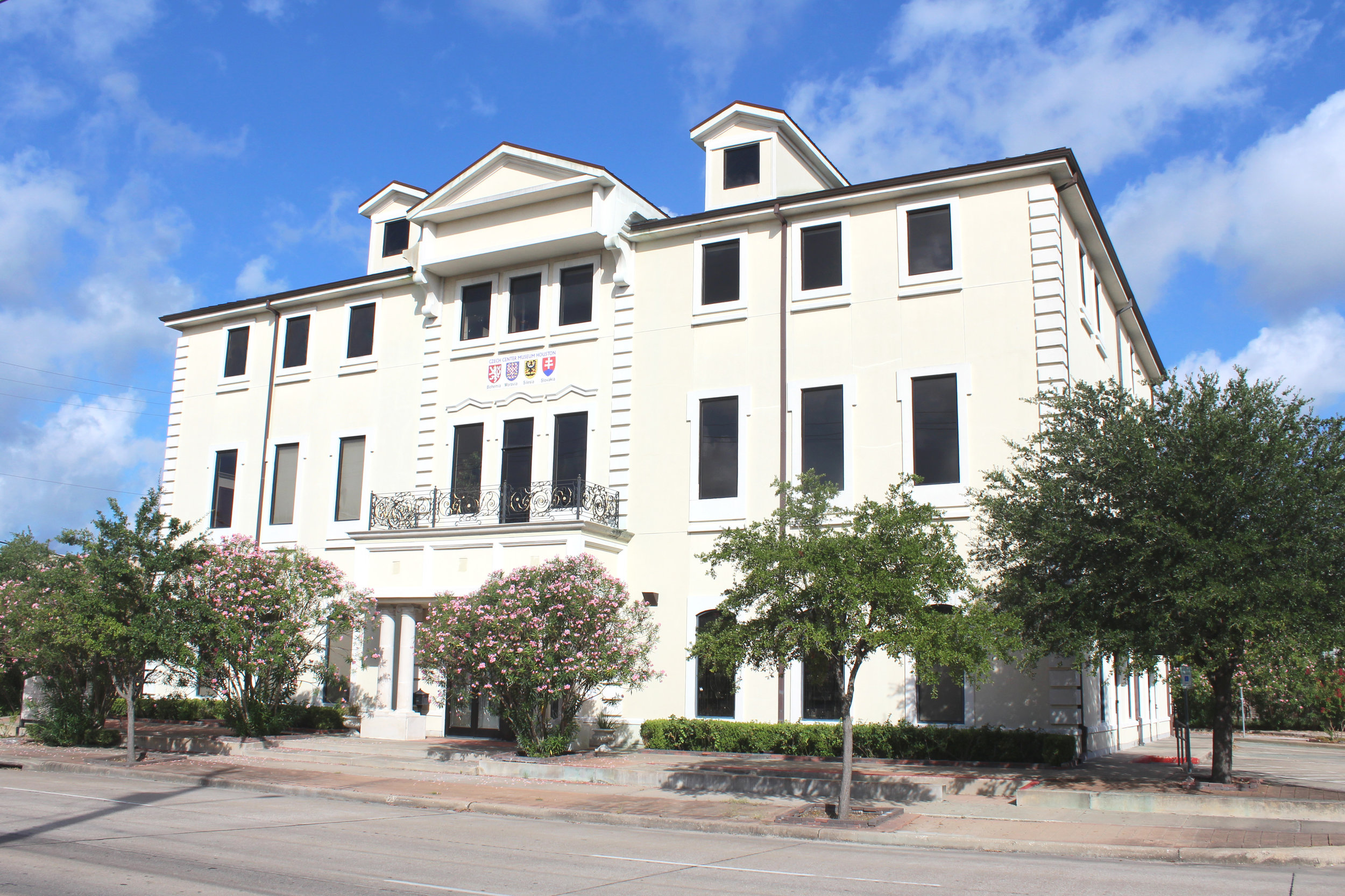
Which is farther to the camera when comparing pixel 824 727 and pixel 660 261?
pixel 660 261

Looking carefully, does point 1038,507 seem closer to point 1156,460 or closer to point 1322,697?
point 1156,460

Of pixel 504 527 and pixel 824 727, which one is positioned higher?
pixel 504 527

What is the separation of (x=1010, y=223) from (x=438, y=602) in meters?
13.2

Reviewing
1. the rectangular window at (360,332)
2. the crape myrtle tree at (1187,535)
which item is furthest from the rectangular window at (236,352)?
the crape myrtle tree at (1187,535)

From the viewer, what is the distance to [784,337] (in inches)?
848

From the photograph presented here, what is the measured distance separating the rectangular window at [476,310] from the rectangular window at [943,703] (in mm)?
13324

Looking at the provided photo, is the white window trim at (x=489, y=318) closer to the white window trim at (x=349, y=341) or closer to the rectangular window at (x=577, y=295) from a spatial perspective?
the rectangular window at (x=577, y=295)

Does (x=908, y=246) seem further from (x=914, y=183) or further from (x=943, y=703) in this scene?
(x=943, y=703)

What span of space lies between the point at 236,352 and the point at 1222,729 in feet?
85.1

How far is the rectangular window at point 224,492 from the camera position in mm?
28031

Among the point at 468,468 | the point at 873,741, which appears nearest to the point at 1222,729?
the point at 873,741

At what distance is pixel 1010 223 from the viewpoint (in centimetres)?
1989

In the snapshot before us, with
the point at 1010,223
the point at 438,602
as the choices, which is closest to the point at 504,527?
the point at 438,602

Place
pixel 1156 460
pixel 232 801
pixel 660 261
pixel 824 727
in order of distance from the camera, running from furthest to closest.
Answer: pixel 660 261
pixel 824 727
pixel 232 801
pixel 1156 460
